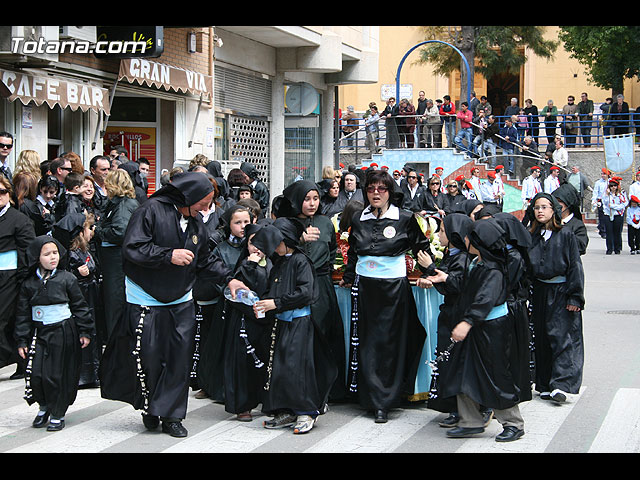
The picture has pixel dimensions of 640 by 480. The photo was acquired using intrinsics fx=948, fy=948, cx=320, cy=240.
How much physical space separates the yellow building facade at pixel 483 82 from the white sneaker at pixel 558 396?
31924mm

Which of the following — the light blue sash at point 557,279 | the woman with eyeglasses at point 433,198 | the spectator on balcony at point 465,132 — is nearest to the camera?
the light blue sash at point 557,279

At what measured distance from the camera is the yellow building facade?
134 feet

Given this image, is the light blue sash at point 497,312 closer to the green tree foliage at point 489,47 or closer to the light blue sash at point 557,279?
the light blue sash at point 557,279

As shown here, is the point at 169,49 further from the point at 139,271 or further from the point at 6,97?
the point at 139,271

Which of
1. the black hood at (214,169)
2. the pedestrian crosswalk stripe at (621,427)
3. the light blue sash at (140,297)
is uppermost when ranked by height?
the black hood at (214,169)

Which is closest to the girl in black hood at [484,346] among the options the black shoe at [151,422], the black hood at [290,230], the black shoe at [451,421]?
the black shoe at [451,421]

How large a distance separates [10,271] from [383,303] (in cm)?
352

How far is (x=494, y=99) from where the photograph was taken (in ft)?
148

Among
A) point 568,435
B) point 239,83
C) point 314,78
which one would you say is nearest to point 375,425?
point 568,435

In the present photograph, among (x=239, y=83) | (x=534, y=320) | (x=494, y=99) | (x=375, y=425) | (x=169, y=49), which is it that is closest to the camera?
(x=375, y=425)

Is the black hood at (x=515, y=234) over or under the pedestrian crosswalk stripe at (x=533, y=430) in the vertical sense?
over

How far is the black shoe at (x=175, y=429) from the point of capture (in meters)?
7.02

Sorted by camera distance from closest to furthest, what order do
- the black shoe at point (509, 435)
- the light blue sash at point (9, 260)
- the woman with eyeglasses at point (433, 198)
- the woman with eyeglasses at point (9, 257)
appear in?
the black shoe at point (509, 435) < the woman with eyeglasses at point (9, 257) < the light blue sash at point (9, 260) < the woman with eyeglasses at point (433, 198)
